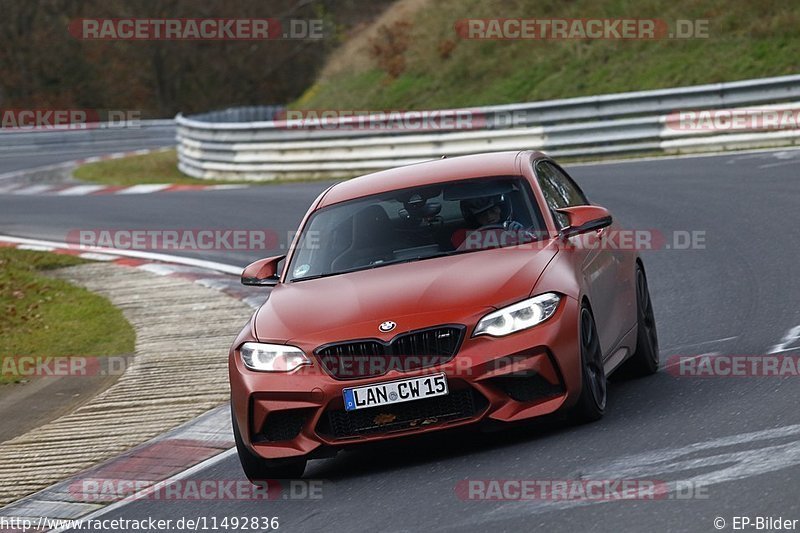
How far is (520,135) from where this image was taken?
23.4 meters

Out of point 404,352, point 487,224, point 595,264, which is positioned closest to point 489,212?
point 487,224

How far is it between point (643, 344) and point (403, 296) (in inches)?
79.5

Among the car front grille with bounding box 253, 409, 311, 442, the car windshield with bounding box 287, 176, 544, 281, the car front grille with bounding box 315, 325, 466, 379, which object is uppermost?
the car windshield with bounding box 287, 176, 544, 281

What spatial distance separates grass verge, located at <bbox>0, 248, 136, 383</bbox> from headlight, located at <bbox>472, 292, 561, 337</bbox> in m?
5.74

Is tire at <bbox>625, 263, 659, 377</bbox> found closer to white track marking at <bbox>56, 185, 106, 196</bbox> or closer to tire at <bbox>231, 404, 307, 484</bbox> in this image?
tire at <bbox>231, 404, 307, 484</bbox>

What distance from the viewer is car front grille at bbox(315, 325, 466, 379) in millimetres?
6863

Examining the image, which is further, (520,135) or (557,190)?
(520,135)

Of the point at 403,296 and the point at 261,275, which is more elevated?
the point at 403,296

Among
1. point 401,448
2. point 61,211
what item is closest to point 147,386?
point 401,448

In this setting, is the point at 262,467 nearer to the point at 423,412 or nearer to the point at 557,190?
the point at 423,412

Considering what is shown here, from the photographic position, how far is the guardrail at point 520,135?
21.8 meters

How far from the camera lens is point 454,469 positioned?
6902 millimetres

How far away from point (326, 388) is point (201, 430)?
2.25 metres

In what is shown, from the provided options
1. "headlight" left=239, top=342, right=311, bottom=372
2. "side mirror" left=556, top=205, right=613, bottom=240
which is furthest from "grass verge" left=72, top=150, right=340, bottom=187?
"headlight" left=239, top=342, right=311, bottom=372
